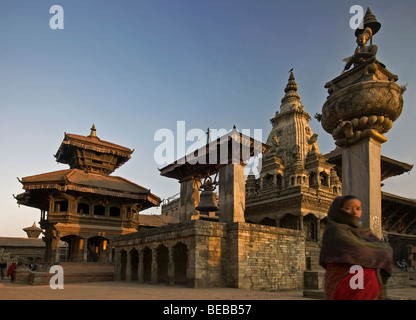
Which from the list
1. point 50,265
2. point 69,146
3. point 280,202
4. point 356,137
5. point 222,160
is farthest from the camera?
point 280,202

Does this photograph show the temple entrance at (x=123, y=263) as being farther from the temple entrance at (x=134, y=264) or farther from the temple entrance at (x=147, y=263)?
the temple entrance at (x=147, y=263)

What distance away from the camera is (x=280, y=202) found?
32469 mm

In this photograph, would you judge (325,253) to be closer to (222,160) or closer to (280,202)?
(222,160)

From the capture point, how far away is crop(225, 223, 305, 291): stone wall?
16.1 meters

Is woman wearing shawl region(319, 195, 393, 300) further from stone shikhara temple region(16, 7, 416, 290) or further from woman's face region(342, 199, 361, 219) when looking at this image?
stone shikhara temple region(16, 7, 416, 290)

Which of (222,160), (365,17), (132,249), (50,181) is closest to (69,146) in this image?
(50,181)

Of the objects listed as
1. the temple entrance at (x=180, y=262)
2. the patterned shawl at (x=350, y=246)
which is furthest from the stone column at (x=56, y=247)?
the patterned shawl at (x=350, y=246)

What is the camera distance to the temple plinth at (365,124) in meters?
9.61

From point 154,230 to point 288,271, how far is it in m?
7.25

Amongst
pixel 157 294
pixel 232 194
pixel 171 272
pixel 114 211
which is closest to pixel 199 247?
pixel 171 272

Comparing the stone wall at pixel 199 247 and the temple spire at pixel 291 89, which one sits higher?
the temple spire at pixel 291 89

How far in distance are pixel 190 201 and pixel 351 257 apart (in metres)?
16.2

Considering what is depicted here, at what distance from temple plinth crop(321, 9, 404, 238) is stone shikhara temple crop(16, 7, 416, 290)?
0.05 m

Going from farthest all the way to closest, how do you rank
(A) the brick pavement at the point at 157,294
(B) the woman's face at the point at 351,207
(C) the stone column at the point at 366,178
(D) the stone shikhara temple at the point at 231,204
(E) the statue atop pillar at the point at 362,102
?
(D) the stone shikhara temple at the point at 231,204
(A) the brick pavement at the point at 157,294
(E) the statue atop pillar at the point at 362,102
(C) the stone column at the point at 366,178
(B) the woman's face at the point at 351,207
